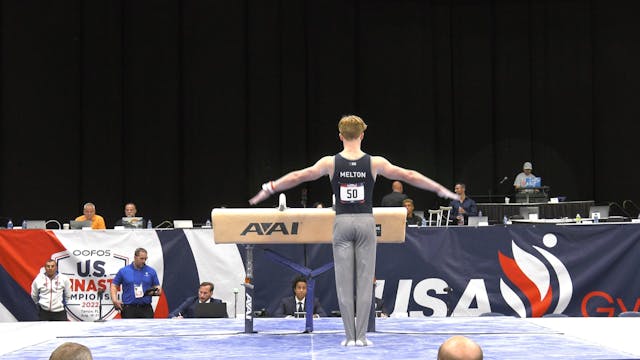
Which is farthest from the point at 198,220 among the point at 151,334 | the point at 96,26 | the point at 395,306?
the point at 151,334

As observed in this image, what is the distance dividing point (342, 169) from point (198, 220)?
14.4 meters

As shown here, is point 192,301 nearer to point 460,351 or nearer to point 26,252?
point 26,252

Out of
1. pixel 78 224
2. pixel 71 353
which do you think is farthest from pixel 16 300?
pixel 71 353

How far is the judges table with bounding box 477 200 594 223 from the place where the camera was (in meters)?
17.0

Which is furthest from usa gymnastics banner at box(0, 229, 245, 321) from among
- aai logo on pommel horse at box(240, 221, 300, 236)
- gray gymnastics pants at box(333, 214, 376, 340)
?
gray gymnastics pants at box(333, 214, 376, 340)

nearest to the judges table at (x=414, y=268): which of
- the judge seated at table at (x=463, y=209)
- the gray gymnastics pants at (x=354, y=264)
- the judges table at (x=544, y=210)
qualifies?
the judge seated at table at (x=463, y=209)

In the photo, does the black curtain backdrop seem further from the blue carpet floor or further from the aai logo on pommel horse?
the aai logo on pommel horse

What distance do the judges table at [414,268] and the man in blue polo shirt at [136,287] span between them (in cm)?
33

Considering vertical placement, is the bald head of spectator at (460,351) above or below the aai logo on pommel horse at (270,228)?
Answer: below

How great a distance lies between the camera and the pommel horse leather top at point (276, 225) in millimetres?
6938

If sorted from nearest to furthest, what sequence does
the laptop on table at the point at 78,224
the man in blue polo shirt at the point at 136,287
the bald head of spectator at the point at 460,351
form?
the bald head of spectator at the point at 460,351
the man in blue polo shirt at the point at 136,287
the laptop on table at the point at 78,224

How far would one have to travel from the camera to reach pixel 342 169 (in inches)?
241

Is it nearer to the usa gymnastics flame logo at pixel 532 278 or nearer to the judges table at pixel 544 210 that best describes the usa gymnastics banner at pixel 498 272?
the usa gymnastics flame logo at pixel 532 278

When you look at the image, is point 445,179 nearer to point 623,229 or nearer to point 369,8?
point 369,8
